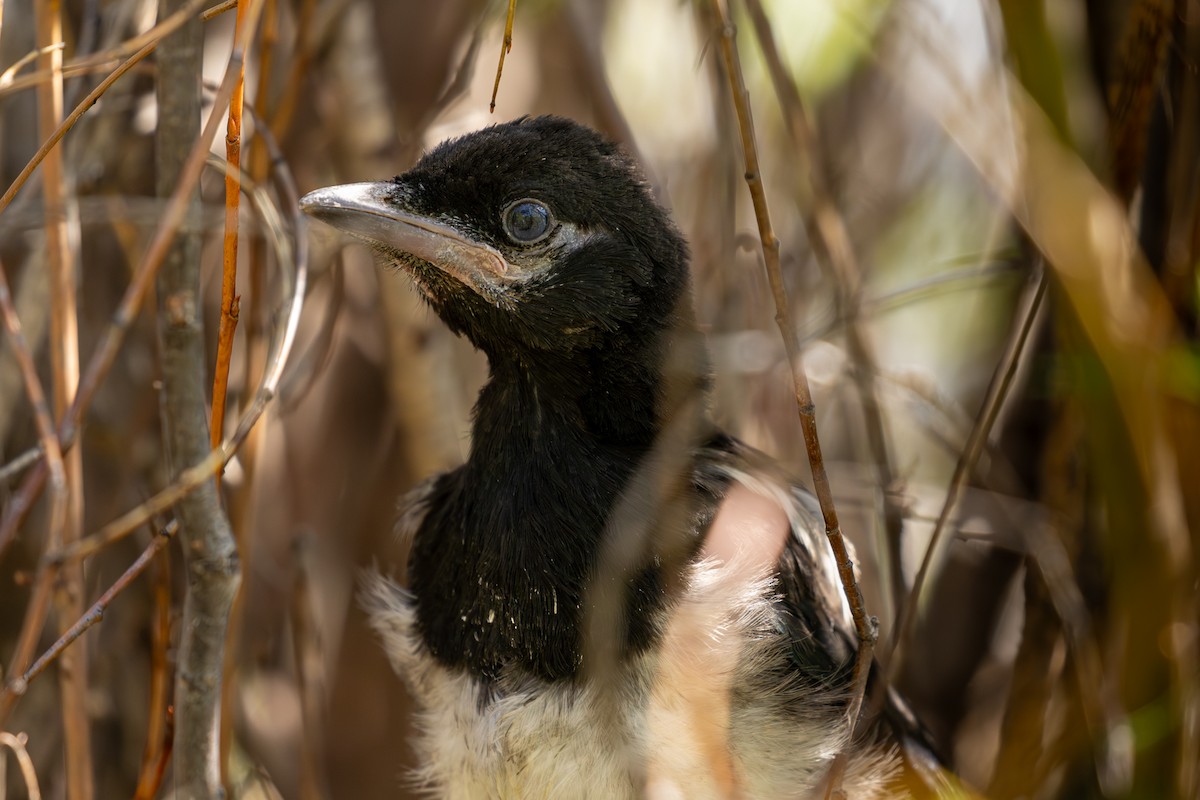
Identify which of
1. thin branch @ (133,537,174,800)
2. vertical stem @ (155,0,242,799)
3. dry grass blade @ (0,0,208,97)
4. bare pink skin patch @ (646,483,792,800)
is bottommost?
bare pink skin patch @ (646,483,792,800)

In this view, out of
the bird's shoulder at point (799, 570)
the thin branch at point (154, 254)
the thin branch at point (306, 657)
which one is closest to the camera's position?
the thin branch at point (154, 254)

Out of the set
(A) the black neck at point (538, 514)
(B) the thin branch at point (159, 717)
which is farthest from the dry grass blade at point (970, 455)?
(B) the thin branch at point (159, 717)

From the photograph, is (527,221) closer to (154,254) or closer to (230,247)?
(230,247)

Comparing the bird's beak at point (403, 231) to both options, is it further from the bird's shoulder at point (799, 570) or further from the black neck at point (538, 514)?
the bird's shoulder at point (799, 570)

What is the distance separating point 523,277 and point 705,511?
62 centimetres

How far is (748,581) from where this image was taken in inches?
98.6

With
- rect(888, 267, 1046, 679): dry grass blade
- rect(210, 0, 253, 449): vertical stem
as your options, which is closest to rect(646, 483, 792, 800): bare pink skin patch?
rect(888, 267, 1046, 679): dry grass blade

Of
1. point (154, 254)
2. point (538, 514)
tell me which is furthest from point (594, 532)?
point (154, 254)

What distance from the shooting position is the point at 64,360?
207 centimetres

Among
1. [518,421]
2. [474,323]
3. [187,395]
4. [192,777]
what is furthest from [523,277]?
[192,777]

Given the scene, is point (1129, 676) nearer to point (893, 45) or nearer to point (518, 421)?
point (518, 421)

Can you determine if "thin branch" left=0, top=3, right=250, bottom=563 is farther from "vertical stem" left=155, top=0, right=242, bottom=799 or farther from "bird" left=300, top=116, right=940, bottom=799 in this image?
"bird" left=300, top=116, right=940, bottom=799

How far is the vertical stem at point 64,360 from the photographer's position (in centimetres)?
206

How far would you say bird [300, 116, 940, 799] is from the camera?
→ 237cm
